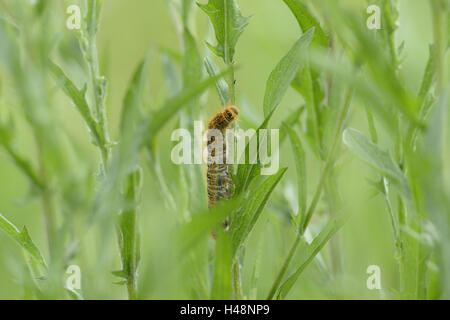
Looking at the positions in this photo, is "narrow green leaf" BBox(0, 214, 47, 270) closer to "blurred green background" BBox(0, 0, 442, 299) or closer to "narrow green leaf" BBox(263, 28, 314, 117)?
"blurred green background" BBox(0, 0, 442, 299)

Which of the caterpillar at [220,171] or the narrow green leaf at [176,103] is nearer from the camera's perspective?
the narrow green leaf at [176,103]

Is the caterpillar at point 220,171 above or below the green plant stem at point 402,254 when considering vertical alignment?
above

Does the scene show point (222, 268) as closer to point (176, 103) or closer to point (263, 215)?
point (176, 103)

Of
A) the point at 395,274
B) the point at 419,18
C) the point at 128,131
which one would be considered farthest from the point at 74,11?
the point at 419,18

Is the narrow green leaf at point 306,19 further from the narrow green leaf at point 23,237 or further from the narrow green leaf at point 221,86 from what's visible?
the narrow green leaf at point 23,237

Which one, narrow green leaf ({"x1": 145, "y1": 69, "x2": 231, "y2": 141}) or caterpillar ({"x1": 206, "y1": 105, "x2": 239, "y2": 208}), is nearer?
narrow green leaf ({"x1": 145, "y1": 69, "x2": 231, "y2": 141})

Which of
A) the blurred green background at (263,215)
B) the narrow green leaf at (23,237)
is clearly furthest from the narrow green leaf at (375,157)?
the narrow green leaf at (23,237)

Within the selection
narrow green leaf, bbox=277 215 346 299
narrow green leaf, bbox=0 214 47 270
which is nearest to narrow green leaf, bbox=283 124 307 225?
narrow green leaf, bbox=277 215 346 299
